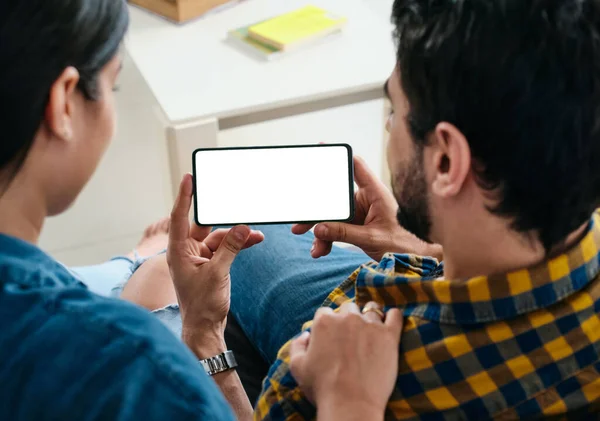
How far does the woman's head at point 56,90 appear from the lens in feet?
1.73

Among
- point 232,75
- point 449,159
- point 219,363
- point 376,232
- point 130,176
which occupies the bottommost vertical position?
point 130,176

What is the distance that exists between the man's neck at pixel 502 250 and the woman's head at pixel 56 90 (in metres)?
0.37

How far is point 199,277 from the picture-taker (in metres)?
0.88

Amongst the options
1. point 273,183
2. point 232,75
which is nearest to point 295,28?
point 232,75

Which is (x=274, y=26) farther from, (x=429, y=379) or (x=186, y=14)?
(x=429, y=379)

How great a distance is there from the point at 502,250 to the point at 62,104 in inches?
→ 16.7

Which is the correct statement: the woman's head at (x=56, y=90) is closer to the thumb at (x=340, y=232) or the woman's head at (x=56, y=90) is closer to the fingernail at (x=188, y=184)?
the fingernail at (x=188, y=184)

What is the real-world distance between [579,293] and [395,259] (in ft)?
0.76

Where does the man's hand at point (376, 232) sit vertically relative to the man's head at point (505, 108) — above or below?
below

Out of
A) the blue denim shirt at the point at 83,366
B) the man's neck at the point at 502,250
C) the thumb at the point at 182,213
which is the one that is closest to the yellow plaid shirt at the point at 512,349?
the man's neck at the point at 502,250

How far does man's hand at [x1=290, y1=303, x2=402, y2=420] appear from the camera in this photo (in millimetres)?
647

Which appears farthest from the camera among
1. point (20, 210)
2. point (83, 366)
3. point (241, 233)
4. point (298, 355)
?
point (241, 233)

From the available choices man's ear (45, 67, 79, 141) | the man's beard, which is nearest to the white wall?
the man's beard

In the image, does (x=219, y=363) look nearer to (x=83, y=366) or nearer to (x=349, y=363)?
(x=349, y=363)
